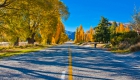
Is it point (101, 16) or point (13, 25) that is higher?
point (101, 16)

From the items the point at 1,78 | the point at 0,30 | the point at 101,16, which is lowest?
the point at 1,78

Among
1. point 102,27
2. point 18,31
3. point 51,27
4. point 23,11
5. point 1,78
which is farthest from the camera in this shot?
point 102,27

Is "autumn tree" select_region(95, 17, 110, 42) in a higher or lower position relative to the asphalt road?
higher

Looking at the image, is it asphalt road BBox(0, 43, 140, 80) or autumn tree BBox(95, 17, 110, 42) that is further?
autumn tree BBox(95, 17, 110, 42)

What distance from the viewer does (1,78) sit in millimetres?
9891

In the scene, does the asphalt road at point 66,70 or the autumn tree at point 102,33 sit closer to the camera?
the asphalt road at point 66,70

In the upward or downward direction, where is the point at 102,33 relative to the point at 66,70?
upward

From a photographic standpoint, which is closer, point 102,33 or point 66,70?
point 66,70

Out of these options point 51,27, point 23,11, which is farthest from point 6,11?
point 51,27

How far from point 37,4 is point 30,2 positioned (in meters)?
0.79

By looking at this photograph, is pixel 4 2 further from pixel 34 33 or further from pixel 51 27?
pixel 34 33

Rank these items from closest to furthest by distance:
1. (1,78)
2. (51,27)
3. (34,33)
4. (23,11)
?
(1,78) → (23,11) → (51,27) → (34,33)

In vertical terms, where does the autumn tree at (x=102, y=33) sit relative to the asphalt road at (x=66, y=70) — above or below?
above

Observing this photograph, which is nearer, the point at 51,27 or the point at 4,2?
the point at 4,2
